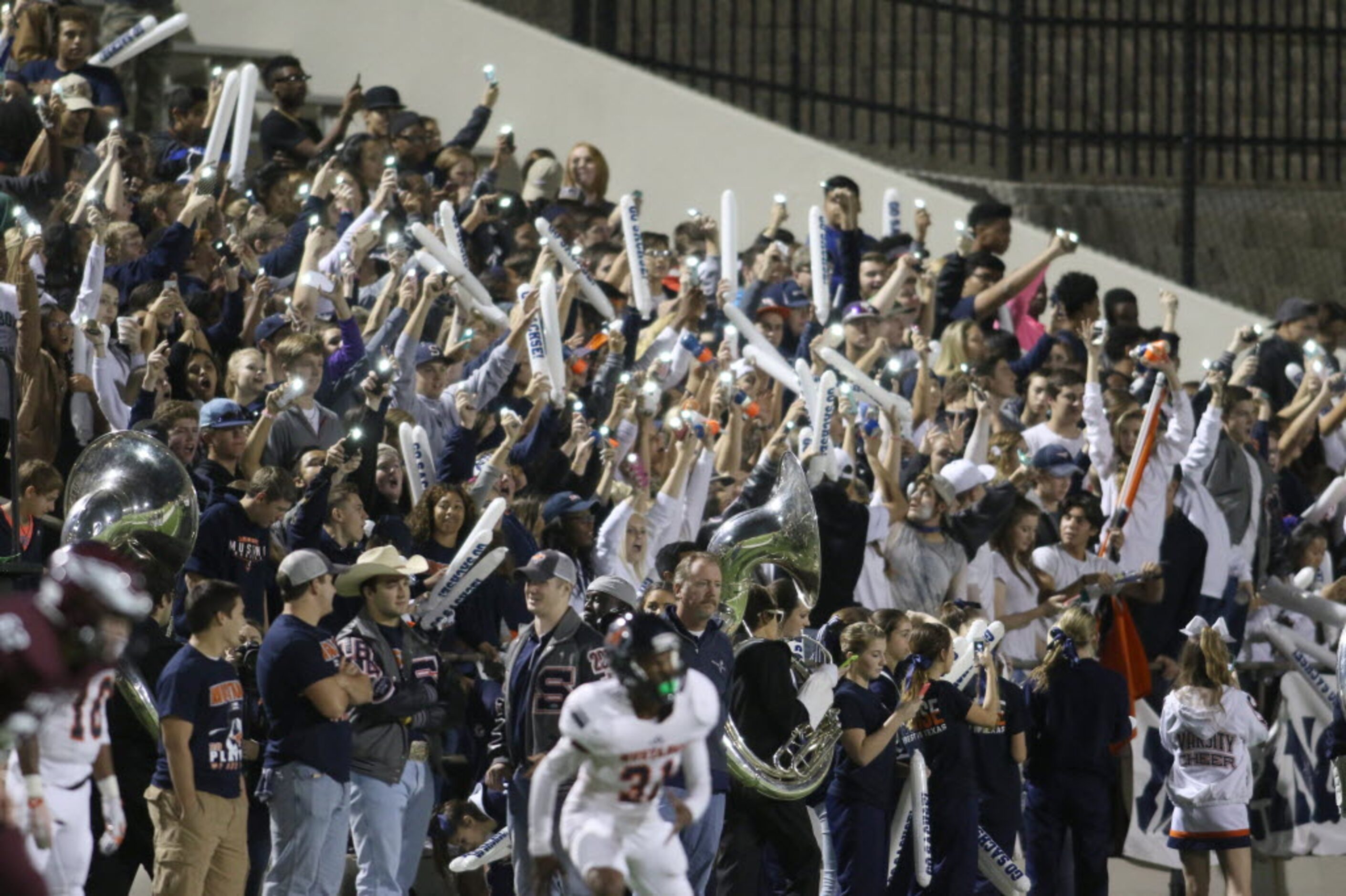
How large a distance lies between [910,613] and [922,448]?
2.28 m

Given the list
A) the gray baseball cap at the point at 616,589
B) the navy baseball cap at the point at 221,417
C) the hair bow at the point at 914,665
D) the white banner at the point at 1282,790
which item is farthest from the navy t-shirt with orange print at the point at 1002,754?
the navy baseball cap at the point at 221,417

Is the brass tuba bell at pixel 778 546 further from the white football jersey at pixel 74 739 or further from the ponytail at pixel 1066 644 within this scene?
the white football jersey at pixel 74 739

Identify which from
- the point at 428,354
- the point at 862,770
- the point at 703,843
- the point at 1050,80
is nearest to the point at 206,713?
the point at 703,843

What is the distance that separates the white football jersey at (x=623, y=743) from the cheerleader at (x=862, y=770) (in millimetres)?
2422

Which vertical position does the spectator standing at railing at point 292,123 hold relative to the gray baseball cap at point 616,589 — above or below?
above

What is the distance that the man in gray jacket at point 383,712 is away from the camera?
1053 cm

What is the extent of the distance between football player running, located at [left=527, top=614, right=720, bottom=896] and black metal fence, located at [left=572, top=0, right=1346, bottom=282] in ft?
40.0

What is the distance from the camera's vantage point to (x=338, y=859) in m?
10.2

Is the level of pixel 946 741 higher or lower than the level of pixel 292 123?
lower

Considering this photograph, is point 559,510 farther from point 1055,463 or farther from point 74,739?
point 74,739

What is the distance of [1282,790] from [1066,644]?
2.07m

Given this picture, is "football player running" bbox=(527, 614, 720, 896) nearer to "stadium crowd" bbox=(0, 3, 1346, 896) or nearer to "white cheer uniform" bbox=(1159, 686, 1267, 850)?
"stadium crowd" bbox=(0, 3, 1346, 896)

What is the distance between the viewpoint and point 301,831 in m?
10.0

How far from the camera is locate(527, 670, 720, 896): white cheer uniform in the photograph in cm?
884
